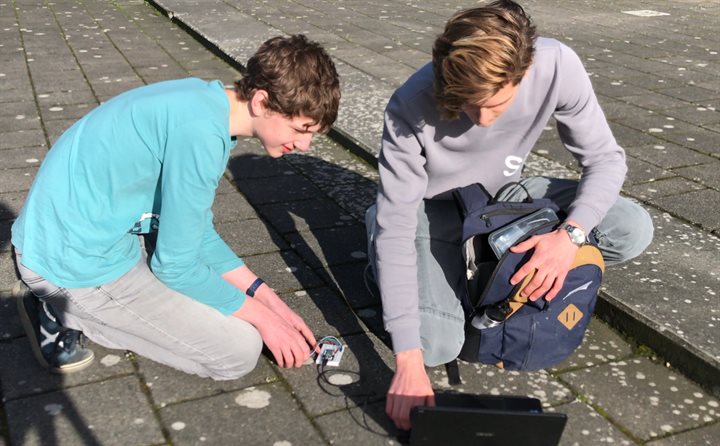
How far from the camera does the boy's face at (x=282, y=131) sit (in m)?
2.57

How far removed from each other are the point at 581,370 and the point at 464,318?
0.46 meters

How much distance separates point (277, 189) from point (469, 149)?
182 centimetres

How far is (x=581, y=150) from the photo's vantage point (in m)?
3.13

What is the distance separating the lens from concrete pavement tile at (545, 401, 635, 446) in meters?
2.60

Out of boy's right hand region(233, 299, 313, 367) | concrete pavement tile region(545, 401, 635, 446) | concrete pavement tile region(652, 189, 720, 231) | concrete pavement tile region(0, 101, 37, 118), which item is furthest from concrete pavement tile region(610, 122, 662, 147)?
concrete pavement tile region(0, 101, 37, 118)

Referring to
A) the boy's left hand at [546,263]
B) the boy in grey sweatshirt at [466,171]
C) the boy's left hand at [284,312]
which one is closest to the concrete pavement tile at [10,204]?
the boy's left hand at [284,312]

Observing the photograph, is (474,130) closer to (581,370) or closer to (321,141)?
(581,370)

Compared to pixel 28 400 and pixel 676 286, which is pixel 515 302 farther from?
pixel 28 400

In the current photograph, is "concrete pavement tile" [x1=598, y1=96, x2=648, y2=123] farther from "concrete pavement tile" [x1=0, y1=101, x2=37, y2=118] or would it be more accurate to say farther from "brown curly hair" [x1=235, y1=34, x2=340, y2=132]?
"concrete pavement tile" [x1=0, y1=101, x2=37, y2=118]

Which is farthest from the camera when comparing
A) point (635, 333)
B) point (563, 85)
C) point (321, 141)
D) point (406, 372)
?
point (321, 141)

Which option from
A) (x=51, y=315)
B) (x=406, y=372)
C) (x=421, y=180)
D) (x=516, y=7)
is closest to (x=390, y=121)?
(x=421, y=180)

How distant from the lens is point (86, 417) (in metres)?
2.60

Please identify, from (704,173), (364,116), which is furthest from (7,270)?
(704,173)

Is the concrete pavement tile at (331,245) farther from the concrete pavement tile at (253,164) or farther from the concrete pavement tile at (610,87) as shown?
the concrete pavement tile at (610,87)
